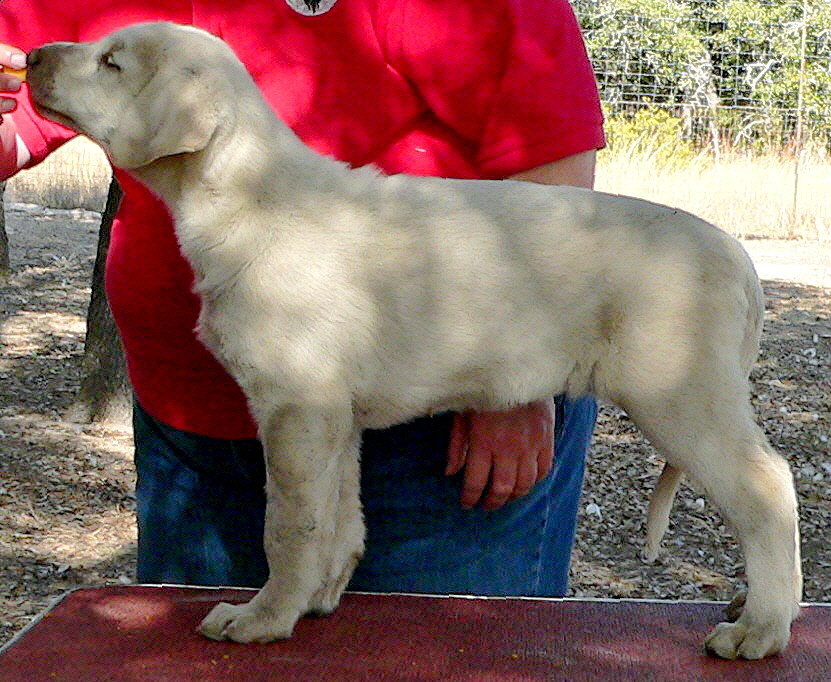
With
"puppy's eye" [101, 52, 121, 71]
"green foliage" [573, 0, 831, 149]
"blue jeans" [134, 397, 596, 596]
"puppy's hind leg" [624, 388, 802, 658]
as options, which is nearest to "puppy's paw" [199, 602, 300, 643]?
"blue jeans" [134, 397, 596, 596]

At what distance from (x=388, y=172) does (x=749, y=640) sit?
1.05 metres

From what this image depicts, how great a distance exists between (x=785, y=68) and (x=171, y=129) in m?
16.3

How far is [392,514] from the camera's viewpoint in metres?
2.60

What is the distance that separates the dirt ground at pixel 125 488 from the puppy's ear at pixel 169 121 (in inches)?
122

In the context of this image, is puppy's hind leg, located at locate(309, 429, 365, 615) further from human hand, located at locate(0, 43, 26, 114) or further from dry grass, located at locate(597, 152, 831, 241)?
dry grass, located at locate(597, 152, 831, 241)

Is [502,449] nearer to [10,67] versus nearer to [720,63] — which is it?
[10,67]

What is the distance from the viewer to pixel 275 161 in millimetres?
2154

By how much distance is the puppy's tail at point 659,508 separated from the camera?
7.96 ft

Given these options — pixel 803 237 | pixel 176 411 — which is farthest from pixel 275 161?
pixel 803 237

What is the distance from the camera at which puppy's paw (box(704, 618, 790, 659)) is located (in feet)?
7.02

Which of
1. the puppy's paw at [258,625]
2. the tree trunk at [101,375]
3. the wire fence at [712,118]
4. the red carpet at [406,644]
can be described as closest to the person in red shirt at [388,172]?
the red carpet at [406,644]

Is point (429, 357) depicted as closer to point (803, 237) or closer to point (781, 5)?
point (803, 237)

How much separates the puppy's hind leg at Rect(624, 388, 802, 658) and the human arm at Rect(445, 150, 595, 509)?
0.36 meters

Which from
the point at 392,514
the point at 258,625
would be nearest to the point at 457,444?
the point at 392,514
